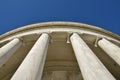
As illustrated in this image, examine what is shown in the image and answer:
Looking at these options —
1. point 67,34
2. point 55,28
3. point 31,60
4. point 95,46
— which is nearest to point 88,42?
point 95,46

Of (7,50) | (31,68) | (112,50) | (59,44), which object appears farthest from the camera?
(59,44)

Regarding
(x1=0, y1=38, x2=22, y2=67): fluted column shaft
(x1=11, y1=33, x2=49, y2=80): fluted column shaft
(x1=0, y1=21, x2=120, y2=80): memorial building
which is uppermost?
(x1=0, y1=21, x2=120, y2=80): memorial building

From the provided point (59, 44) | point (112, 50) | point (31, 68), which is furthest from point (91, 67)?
point (59, 44)

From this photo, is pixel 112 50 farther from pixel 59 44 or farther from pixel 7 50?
pixel 7 50

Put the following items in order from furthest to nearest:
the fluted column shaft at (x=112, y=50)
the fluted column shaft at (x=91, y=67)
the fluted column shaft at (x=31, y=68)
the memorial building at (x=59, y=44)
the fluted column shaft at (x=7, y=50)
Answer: the memorial building at (x=59, y=44) < the fluted column shaft at (x=112, y=50) < the fluted column shaft at (x=7, y=50) < the fluted column shaft at (x=91, y=67) < the fluted column shaft at (x=31, y=68)

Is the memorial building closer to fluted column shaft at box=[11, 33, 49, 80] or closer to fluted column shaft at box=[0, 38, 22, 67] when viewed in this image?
fluted column shaft at box=[0, 38, 22, 67]

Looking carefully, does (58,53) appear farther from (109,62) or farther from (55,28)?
(109,62)

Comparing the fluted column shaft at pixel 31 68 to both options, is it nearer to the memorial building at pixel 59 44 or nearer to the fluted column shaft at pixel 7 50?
the fluted column shaft at pixel 7 50

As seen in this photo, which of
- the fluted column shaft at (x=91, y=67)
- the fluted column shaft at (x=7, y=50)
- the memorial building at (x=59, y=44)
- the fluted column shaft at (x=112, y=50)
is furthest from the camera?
the memorial building at (x=59, y=44)

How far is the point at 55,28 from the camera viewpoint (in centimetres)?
3894

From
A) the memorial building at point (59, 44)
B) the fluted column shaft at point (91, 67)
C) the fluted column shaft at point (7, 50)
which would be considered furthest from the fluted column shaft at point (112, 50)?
the fluted column shaft at point (7, 50)

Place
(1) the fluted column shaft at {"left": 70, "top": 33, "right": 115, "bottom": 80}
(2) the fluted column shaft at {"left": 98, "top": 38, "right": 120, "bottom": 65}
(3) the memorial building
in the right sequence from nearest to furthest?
(1) the fluted column shaft at {"left": 70, "top": 33, "right": 115, "bottom": 80} → (2) the fluted column shaft at {"left": 98, "top": 38, "right": 120, "bottom": 65} → (3) the memorial building

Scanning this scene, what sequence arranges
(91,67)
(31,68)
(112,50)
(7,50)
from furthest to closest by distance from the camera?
(112,50) → (7,50) → (91,67) → (31,68)

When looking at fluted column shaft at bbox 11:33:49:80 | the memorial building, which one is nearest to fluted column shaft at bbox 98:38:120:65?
the memorial building
